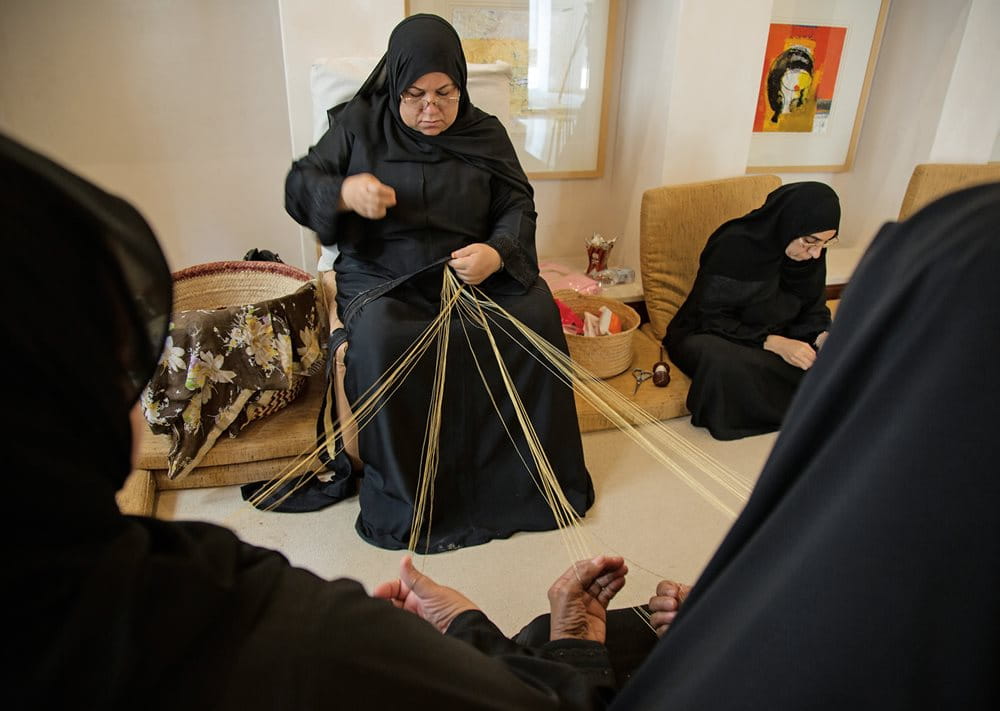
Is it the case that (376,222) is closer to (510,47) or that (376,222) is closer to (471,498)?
(471,498)

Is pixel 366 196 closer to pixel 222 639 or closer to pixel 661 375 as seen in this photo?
pixel 661 375

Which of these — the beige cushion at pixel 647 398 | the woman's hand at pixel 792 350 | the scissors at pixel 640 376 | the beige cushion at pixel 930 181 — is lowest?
the beige cushion at pixel 647 398

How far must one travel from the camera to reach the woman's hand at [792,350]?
Result: 87.4 inches

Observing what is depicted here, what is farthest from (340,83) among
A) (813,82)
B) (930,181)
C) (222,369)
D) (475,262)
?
(930,181)

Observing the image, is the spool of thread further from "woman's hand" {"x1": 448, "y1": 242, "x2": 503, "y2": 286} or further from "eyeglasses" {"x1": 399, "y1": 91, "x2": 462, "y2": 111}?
"eyeglasses" {"x1": 399, "y1": 91, "x2": 462, "y2": 111}

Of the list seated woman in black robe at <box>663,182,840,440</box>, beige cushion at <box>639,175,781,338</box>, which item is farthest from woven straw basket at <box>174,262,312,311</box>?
seated woman in black robe at <box>663,182,840,440</box>

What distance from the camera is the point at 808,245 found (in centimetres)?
216

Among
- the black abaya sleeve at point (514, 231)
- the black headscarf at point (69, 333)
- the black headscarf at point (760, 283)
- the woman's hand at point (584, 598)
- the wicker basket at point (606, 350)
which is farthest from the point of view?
the wicker basket at point (606, 350)

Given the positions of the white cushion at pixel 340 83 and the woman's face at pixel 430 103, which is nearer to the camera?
the woman's face at pixel 430 103

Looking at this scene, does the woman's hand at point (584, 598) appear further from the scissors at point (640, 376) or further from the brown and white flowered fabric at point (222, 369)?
the scissors at point (640, 376)

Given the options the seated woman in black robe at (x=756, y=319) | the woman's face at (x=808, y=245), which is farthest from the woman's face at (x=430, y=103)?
the woman's face at (x=808, y=245)

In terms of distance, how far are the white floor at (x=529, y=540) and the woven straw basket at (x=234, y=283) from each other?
0.41 meters

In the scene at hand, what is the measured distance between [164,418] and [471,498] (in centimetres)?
84

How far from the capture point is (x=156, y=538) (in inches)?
19.5
